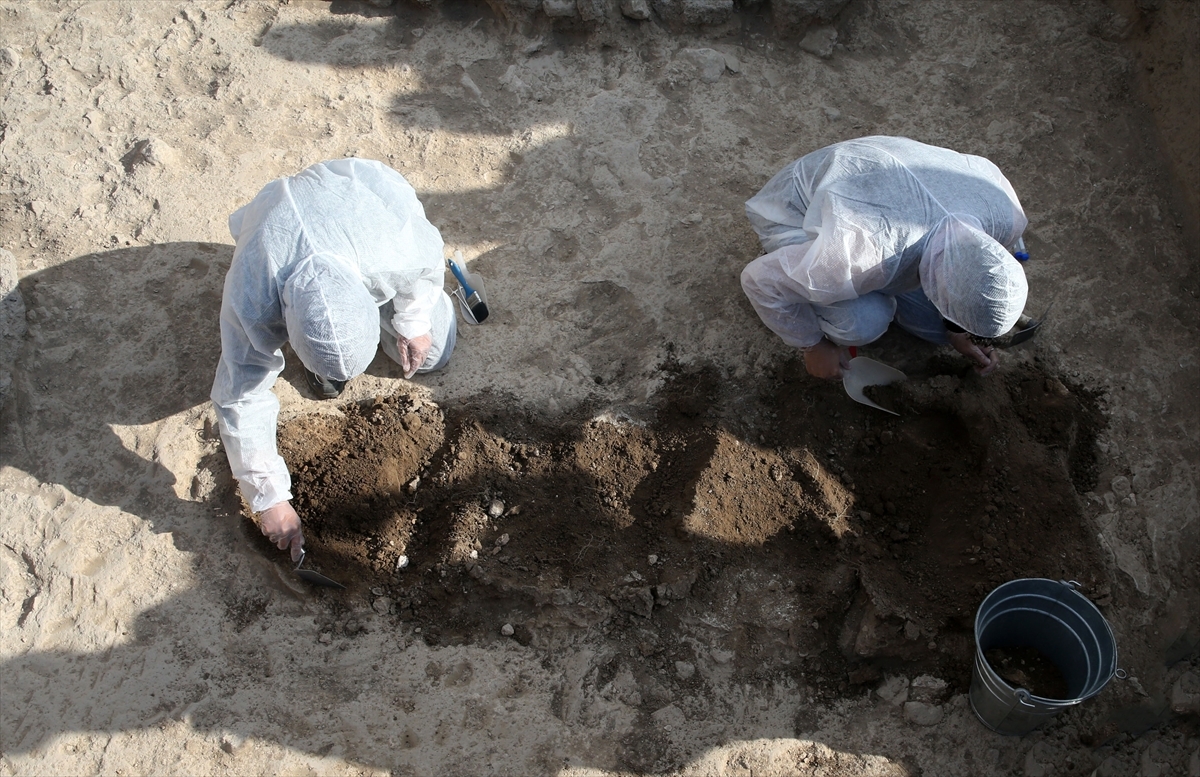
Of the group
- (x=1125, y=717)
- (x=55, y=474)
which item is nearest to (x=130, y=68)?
(x=55, y=474)

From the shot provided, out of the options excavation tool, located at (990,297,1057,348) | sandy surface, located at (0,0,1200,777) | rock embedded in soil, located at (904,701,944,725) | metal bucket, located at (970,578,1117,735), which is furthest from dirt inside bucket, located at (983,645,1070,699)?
excavation tool, located at (990,297,1057,348)

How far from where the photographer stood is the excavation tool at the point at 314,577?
281 centimetres

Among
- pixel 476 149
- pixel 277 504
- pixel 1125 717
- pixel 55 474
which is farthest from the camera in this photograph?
pixel 476 149

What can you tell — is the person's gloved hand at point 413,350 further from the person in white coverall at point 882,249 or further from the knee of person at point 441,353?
the person in white coverall at point 882,249

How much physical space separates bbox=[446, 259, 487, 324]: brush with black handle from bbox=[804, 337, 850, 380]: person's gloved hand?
124 cm

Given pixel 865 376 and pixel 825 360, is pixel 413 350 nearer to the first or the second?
pixel 825 360

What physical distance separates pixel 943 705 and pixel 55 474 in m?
3.06

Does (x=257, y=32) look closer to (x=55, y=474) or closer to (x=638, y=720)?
(x=55, y=474)

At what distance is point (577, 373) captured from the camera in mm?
3318

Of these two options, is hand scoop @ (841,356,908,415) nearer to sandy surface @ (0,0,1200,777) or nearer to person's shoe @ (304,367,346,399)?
sandy surface @ (0,0,1200,777)

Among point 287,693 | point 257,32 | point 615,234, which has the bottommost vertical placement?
point 287,693

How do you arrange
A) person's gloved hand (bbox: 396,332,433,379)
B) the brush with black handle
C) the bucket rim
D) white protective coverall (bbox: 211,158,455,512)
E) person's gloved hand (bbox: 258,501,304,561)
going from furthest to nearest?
the brush with black handle
person's gloved hand (bbox: 396,332,433,379)
person's gloved hand (bbox: 258,501,304,561)
white protective coverall (bbox: 211,158,455,512)
the bucket rim

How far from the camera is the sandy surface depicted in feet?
8.81

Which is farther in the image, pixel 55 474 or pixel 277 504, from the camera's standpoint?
pixel 55 474
